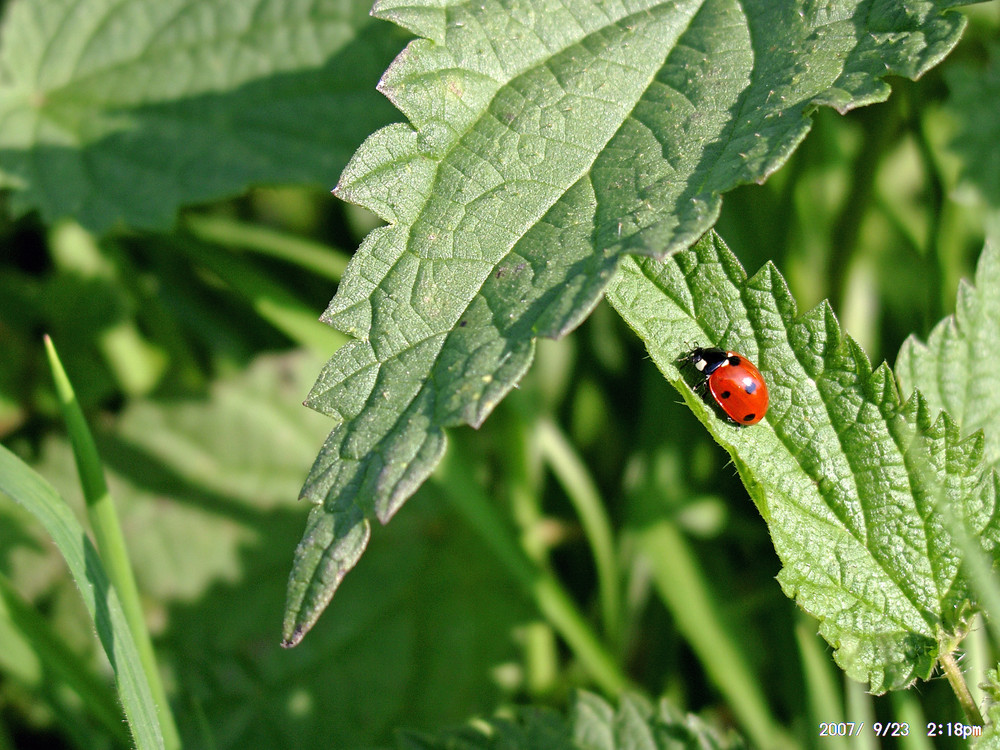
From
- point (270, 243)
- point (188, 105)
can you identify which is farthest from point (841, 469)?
point (188, 105)

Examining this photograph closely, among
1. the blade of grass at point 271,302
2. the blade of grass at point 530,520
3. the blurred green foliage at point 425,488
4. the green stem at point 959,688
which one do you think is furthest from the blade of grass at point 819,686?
the blade of grass at point 271,302

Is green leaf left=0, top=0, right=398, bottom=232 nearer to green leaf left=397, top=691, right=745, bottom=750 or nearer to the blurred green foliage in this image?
the blurred green foliage

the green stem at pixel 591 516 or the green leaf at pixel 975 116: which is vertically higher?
the green leaf at pixel 975 116

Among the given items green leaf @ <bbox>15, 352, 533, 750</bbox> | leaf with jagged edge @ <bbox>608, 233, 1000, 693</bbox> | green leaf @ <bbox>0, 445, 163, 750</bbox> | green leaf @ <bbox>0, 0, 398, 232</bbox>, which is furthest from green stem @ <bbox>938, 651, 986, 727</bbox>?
green leaf @ <bbox>0, 0, 398, 232</bbox>

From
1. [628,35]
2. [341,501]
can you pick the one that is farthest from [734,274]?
[341,501]

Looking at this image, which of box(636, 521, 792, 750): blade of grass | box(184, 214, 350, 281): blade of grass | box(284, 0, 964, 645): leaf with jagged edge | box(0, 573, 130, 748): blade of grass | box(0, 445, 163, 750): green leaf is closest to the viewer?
box(284, 0, 964, 645): leaf with jagged edge

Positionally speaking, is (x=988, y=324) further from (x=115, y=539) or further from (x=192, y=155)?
(x=192, y=155)

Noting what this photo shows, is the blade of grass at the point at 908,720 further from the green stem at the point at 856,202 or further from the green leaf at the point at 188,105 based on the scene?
→ the green leaf at the point at 188,105
